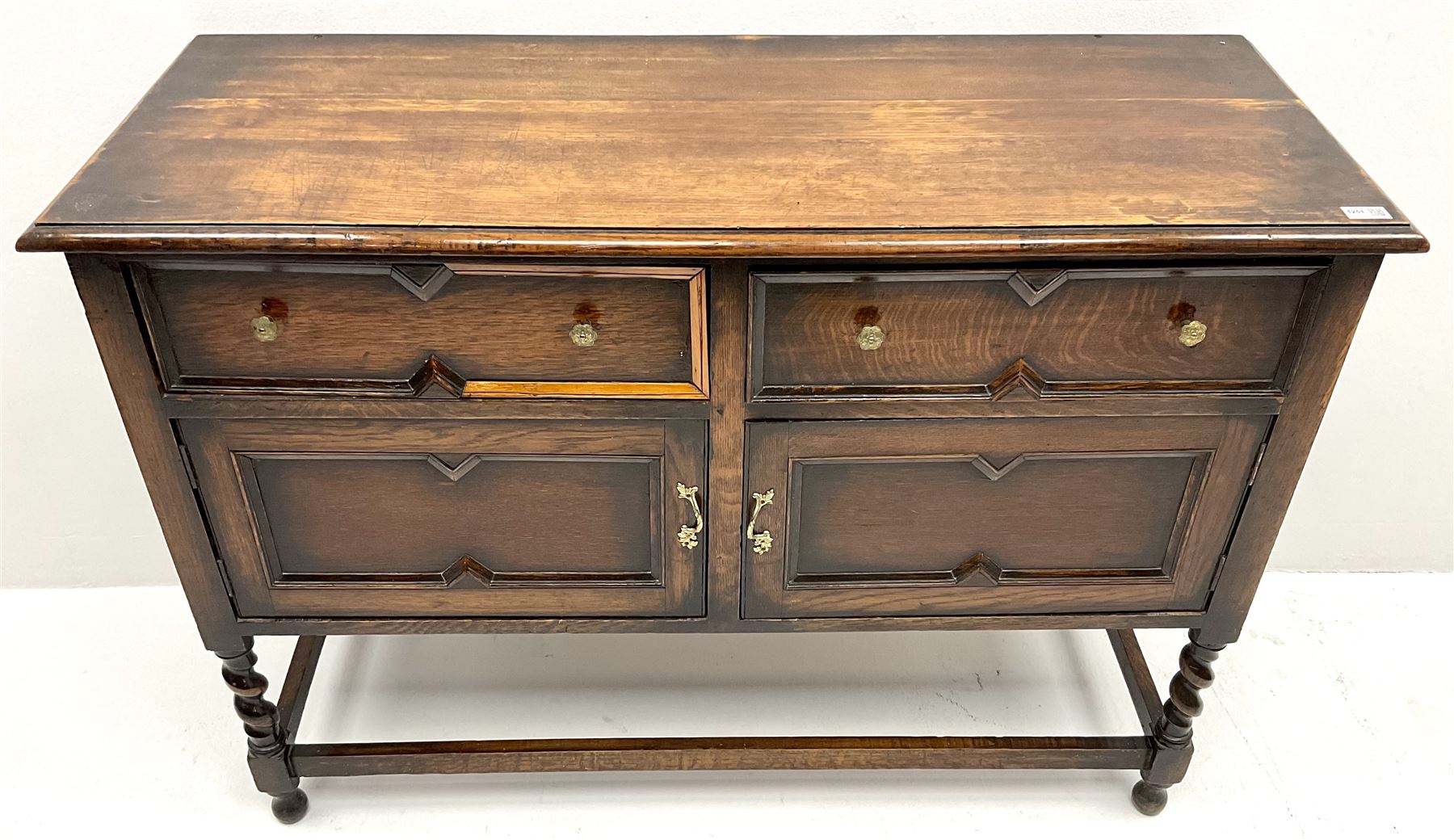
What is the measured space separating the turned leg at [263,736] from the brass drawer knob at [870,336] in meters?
0.86

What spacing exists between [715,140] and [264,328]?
50 centimetres

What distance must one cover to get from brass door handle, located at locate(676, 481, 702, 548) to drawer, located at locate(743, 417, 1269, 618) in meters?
0.06

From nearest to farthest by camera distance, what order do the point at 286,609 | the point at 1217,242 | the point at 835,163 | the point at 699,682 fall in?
the point at 1217,242
the point at 835,163
the point at 286,609
the point at 699,682

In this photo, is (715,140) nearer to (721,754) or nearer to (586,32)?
(586,32)

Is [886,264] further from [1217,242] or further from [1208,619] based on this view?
[1208,619]

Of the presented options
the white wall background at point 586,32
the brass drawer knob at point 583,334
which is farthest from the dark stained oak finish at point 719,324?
the white wall background at point 586,32

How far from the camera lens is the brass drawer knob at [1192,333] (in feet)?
3.98

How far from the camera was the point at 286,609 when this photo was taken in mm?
1458

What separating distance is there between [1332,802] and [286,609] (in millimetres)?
1472

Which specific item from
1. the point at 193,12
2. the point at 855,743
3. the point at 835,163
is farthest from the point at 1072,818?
the point at 193,12

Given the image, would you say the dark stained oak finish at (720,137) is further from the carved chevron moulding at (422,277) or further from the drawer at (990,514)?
the drawer at (990,514)

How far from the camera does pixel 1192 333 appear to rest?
1.22 metres

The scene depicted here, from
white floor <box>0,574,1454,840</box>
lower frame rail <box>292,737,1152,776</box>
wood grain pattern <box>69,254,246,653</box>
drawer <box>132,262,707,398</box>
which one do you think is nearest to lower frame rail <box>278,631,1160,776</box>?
lower frame rail <box>292,737,1152,776</box>

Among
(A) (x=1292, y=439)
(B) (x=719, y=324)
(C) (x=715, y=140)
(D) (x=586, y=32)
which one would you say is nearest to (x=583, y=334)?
(B) (x=719, y=324)
